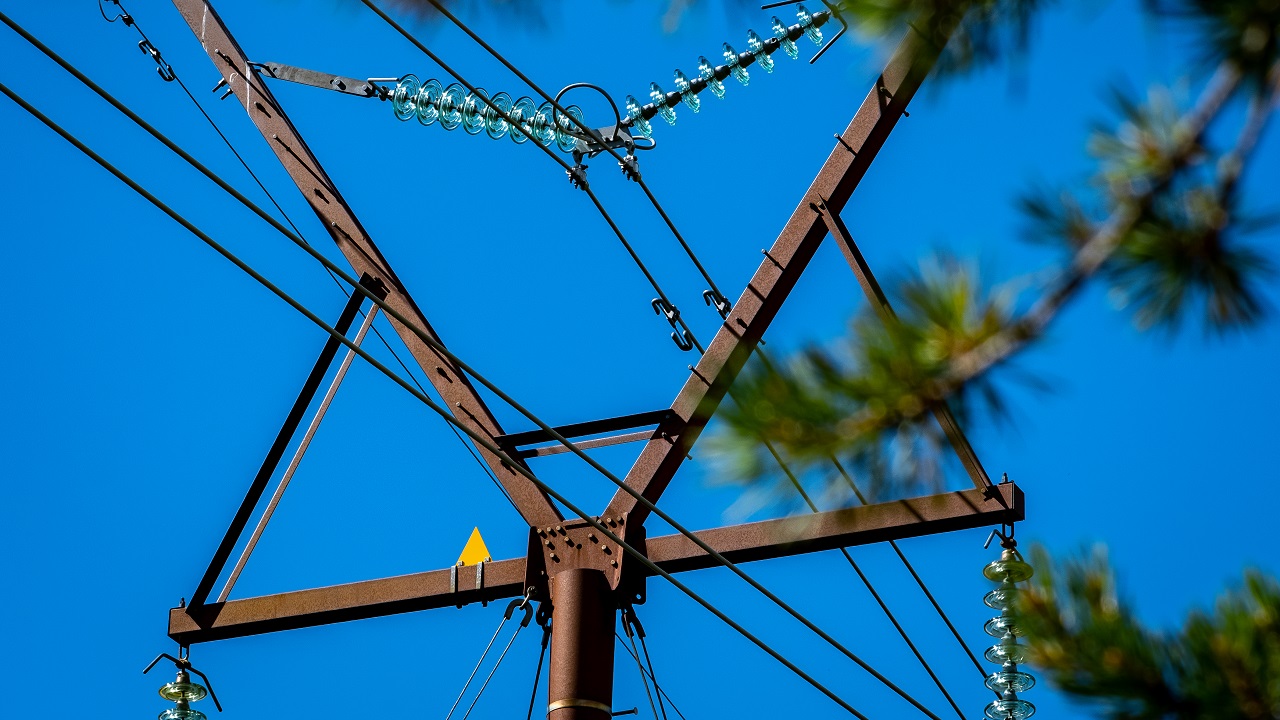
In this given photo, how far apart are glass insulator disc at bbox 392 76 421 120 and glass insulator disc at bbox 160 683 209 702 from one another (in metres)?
3.17

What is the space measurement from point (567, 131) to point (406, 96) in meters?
0.98

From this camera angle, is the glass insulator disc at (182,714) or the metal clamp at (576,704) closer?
the metal clamp at (576,704)

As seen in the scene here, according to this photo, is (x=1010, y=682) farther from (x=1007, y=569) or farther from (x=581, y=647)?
(x=581, y=647)

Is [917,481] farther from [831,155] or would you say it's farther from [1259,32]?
[831,155]

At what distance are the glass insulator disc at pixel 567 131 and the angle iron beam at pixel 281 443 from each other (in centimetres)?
118

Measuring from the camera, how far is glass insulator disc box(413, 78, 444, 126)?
9031mm

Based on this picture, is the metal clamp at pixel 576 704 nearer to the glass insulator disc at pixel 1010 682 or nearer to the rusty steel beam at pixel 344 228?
the rusty steel beam at pixel 344 228

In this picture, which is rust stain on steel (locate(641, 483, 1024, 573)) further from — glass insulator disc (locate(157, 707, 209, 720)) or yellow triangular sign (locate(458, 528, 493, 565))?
glass insulator disc (locate(157, 707, 209, 720))

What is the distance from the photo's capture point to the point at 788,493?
345 cm

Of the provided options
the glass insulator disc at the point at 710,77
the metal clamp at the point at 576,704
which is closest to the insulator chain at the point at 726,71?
the glass insulator disc at the point at 710,77

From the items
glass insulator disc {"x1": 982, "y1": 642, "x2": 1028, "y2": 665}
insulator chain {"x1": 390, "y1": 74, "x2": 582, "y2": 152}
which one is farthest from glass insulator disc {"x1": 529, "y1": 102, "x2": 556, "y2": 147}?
glass insulator disc {"x1": 982, "y1": 642, "x2": 1028, "y2": 665}

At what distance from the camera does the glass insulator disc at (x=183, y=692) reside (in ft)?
28.8

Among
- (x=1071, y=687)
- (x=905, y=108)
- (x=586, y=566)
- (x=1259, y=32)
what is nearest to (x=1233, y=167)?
(x=1259, y=32)

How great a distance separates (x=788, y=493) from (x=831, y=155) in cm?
486
